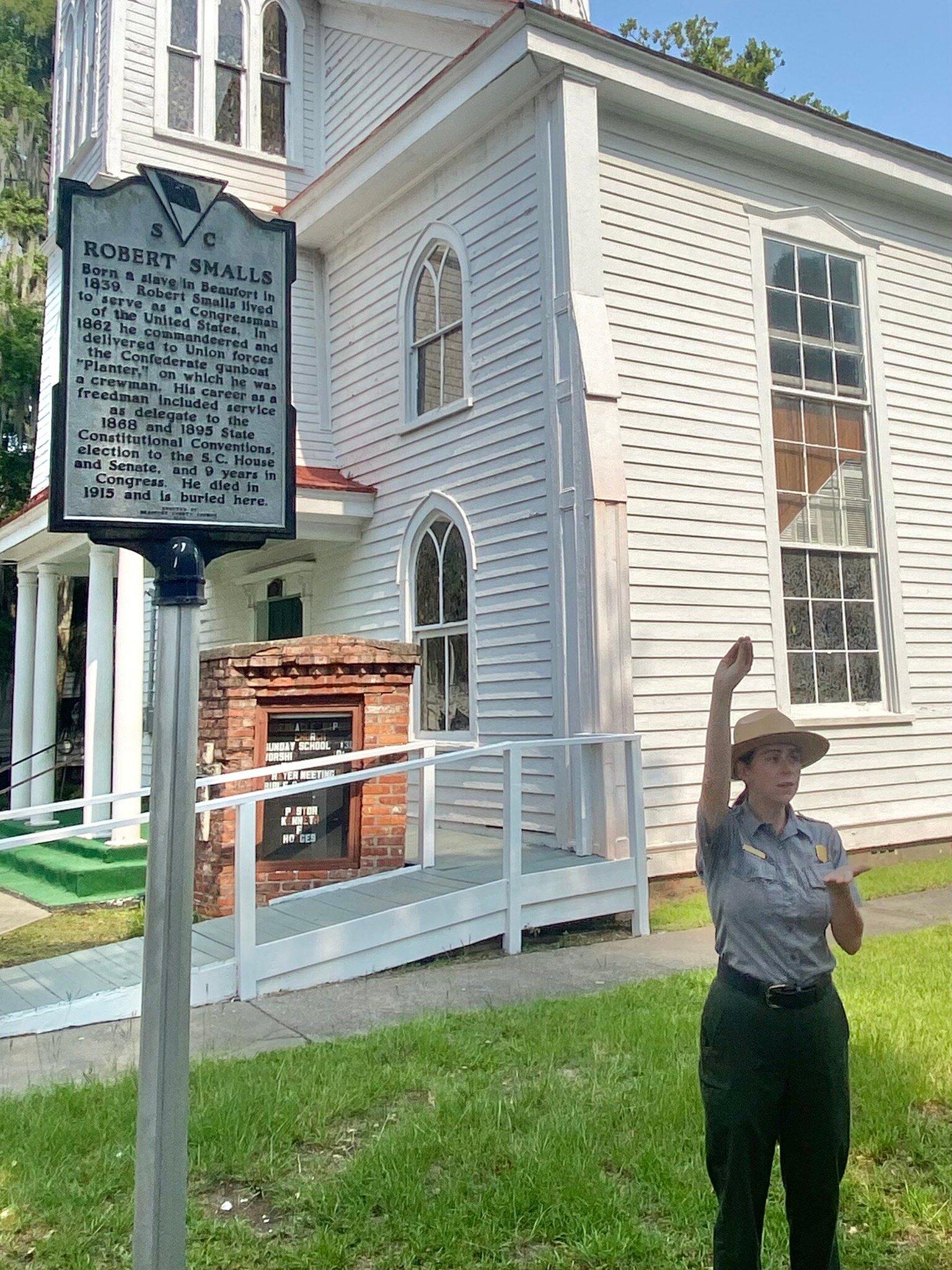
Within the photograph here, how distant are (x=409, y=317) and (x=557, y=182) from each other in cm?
265

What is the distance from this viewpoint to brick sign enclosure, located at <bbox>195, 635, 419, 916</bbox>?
7391 mm

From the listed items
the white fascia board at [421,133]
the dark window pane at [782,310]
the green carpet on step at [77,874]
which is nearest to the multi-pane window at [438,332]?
the white fascia board at [421,133]

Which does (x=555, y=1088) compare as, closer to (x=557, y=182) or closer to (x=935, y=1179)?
(x=935, y=1179)

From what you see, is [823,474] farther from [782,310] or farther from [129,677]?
[129,677]

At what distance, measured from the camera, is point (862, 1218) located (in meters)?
3.37

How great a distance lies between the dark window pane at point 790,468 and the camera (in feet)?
33.3

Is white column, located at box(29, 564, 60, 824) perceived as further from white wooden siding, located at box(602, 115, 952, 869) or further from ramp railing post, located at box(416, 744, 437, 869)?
white wooden siding, located at box(602, 115, 952, 869)

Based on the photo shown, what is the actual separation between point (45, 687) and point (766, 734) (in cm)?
1318

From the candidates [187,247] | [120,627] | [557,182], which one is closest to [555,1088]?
[187,247]

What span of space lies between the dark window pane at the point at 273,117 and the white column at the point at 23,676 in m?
6.50

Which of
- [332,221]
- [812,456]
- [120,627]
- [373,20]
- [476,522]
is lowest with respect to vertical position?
[120,627]

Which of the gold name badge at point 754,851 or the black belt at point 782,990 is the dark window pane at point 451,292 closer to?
the gold name badge at point 754,851

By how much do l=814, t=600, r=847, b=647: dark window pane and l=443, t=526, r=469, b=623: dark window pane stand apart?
10.8ft

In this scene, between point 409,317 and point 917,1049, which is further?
point 409,317
